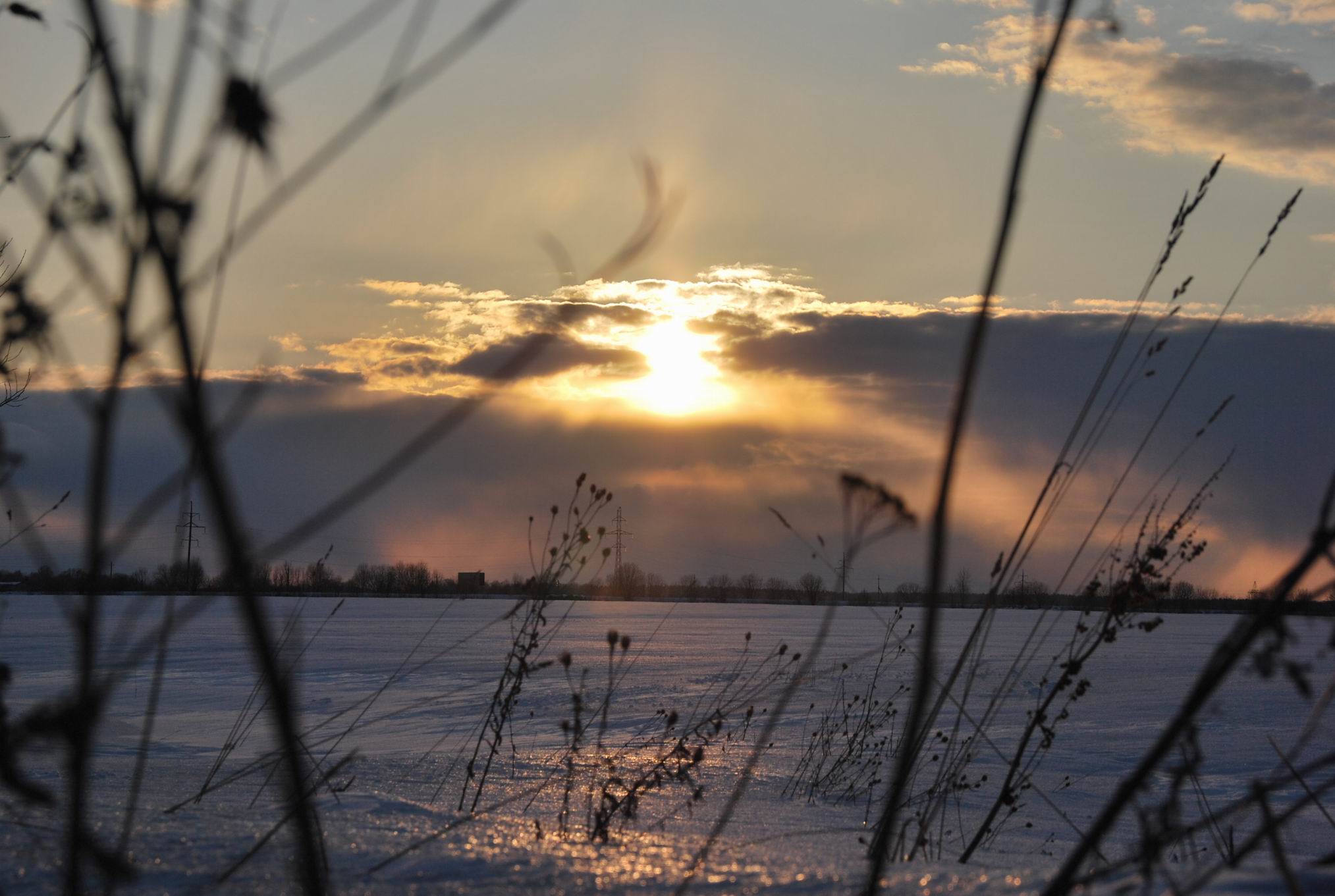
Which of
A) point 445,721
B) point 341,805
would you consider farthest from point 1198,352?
point 445,721

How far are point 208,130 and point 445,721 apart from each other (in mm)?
8267

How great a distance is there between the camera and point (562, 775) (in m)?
5.44

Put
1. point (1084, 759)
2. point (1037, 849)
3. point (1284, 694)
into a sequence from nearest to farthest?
point (1037, 849)
point (1084, 759)
point (1284, 694)

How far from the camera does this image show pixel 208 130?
0.79 metres

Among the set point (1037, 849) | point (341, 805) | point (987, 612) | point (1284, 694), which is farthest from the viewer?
point (1284, 694)

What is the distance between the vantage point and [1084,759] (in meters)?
8.05

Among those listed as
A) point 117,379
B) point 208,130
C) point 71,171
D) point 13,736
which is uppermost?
point 71,171

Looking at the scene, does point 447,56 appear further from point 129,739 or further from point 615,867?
point 129,739

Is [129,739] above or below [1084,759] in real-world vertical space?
above

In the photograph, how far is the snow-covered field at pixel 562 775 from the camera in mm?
2488

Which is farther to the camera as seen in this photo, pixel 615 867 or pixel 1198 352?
pixel 615 867

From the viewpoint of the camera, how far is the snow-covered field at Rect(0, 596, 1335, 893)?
2488mm

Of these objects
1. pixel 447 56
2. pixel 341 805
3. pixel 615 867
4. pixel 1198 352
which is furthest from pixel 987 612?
pixel 341 805

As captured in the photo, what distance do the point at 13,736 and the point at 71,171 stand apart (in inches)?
24.4
